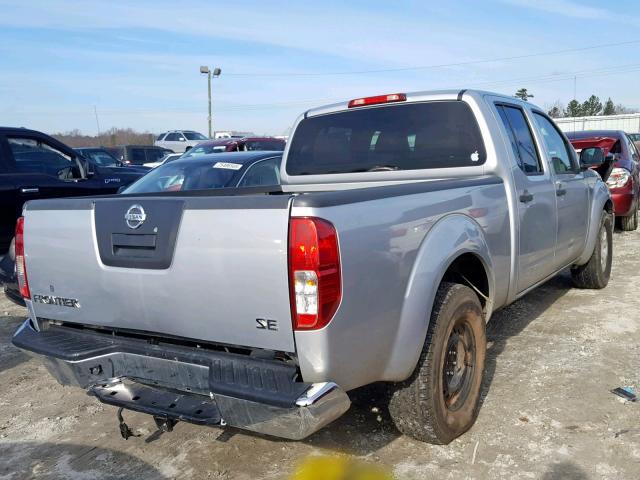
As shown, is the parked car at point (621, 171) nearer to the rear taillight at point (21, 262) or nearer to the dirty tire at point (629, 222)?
the dirty tire at point (629, 222)

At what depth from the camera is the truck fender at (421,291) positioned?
8.78 ft

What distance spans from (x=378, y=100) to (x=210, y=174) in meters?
2.71

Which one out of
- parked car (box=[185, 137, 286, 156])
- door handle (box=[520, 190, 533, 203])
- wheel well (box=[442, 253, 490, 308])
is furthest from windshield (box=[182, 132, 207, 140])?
wheel well (box=[442, 253, 490, 308])

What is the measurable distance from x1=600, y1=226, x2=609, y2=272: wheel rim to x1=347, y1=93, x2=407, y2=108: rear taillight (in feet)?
9.72

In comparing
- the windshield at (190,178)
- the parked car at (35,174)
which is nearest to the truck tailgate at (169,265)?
the windshield at (190,178)

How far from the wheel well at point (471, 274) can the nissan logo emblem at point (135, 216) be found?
1.67 meters

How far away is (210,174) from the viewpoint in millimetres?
6461

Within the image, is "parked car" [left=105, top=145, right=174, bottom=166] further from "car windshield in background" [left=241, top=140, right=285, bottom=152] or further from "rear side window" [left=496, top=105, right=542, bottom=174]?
"rear side window" [left=496, top=105, right=542, bottom=174]

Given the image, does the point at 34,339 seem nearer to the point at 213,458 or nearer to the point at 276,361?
the point at 213,458

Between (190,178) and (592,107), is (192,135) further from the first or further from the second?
(592,107)

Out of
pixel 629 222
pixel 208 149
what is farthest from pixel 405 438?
pixel 208 149

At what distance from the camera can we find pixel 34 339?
304 cm

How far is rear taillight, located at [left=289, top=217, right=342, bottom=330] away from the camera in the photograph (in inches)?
88.2

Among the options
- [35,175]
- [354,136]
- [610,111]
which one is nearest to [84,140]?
[35,175]
